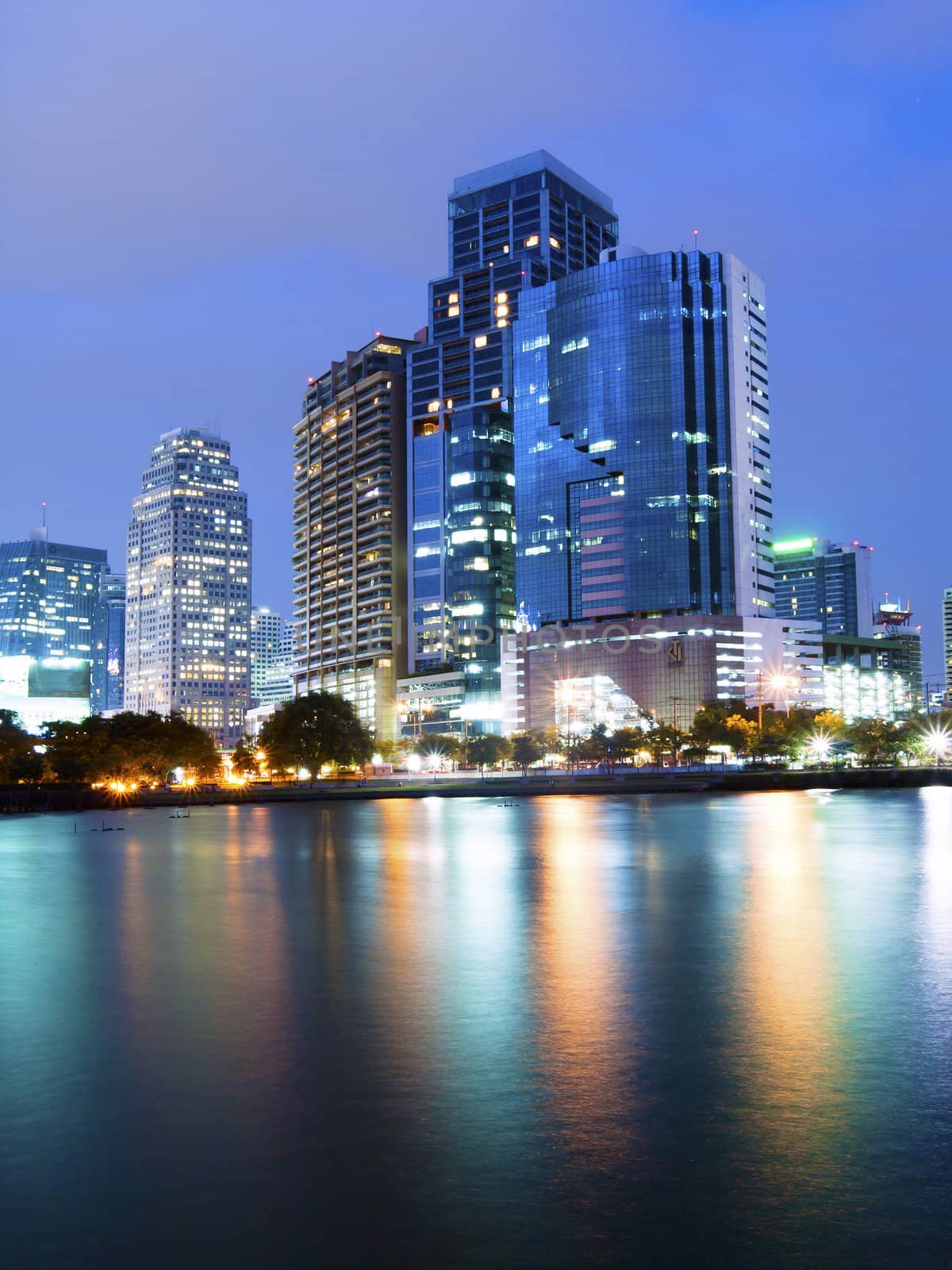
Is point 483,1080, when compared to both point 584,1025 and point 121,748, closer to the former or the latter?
point 584,1025

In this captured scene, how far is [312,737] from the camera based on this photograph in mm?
179250

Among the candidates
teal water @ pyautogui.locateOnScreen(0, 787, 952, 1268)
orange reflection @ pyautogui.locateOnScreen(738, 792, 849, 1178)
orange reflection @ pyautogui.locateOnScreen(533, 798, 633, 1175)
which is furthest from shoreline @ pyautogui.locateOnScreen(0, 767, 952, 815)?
orange reflection @ pyautogui.locateOnScreen(738, 792, 849, 1178)

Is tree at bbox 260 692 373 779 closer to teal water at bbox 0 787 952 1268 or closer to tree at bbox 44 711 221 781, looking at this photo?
tree at bbox 44 711 221 781

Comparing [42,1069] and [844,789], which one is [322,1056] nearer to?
[42,1069]

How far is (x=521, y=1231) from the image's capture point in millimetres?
10234

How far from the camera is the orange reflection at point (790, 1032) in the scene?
496 inches

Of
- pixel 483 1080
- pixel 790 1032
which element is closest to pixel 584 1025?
pixel 790 1032

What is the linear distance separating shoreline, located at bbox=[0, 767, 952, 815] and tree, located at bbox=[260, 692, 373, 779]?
690 cm

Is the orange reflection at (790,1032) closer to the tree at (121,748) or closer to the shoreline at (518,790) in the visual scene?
the shoreline at (518,790)

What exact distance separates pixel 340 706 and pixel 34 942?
512 ft

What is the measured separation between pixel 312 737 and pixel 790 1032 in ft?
539

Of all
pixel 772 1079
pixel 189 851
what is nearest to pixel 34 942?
pixel 772 1079

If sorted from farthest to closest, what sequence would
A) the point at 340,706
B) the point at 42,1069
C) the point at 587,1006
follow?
the point at 340,706 < the point at 587,1006 < the point at 42,1069

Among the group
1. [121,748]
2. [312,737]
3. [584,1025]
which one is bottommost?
[584,1025]
